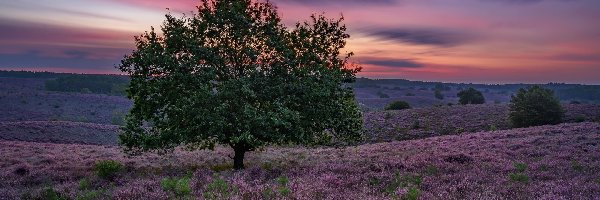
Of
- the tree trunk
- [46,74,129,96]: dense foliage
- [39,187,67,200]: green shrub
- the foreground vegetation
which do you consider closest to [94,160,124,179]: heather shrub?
the foreground vegetation

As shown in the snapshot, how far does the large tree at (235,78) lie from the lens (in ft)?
62.0

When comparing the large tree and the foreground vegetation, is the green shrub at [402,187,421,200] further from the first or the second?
the large tree

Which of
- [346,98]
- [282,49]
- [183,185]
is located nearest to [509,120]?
[346,98]

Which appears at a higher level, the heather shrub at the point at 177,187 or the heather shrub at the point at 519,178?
the heather shrub at the point at 519,178

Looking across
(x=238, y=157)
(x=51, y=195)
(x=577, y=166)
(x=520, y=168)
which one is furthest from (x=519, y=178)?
(x=51, y=195)

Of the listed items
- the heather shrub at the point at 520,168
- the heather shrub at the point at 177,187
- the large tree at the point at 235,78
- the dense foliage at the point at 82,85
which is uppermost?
the large tree at the point at 235,78

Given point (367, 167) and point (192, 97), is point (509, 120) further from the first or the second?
point (192, 97)

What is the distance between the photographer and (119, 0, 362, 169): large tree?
744 inches

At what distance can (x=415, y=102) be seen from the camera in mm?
175375

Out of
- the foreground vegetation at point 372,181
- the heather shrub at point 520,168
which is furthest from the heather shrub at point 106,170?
the heather shrub at point 520,168

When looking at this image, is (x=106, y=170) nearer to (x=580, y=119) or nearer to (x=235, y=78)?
(x=235, y=78)

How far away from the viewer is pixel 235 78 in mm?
20047

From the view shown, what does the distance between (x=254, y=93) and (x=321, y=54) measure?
423cm

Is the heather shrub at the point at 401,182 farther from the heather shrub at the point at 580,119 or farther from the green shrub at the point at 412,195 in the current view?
the heather shrub at the point at 580,119
